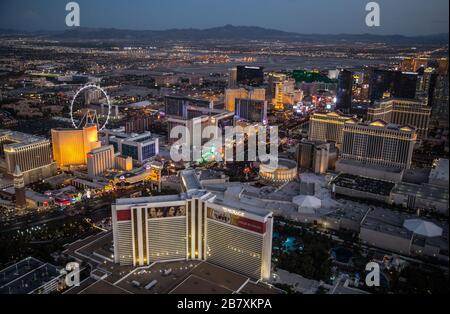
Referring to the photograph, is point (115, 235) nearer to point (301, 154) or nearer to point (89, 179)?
point (89, 179)

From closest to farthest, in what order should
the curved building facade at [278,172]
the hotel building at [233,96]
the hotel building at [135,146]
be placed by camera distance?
the curved building facade at [278,172]
the hotel building at [135,146]
the hotel building at [233,96]

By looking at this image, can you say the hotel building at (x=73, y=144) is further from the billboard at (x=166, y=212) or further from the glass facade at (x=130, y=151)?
the billboard at (x=166, y=212)

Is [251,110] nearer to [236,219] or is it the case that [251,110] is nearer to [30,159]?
[30,159]

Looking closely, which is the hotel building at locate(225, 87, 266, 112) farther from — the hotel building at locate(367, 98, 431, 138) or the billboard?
the billboard

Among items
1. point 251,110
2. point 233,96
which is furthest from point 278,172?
point 233,96

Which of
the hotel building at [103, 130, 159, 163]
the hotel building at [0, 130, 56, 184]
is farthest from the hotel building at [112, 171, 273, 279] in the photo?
the hotel building at [103, 130, 159, 163]

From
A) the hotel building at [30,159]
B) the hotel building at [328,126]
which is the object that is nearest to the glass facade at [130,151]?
the hotel building at [30,159]
